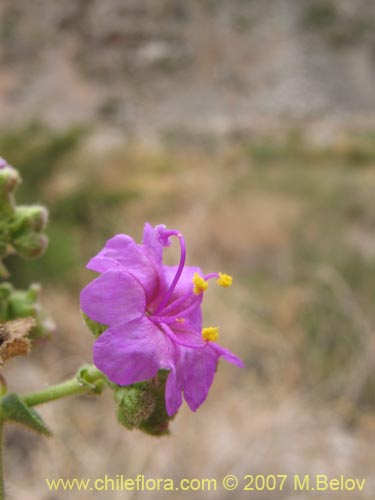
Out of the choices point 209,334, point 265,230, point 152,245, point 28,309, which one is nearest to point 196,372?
point 209,334

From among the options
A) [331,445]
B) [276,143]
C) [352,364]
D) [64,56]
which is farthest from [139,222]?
[64,56]

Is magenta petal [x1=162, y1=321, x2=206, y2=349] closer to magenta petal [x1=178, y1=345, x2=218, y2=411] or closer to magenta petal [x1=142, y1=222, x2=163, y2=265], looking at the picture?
magenta petal [x1=178, y1=345, x2=218, y2=411]

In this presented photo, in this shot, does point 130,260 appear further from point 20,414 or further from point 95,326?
point 20,414

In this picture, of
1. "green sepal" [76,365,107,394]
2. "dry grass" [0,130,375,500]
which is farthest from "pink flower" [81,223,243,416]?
"dry grass" [0,130,375,500]

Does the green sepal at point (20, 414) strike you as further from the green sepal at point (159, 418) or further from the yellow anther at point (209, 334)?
the yellow anther at point (209, 334)

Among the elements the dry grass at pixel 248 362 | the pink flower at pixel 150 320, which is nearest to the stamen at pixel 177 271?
the pink flower at pixel 150 320

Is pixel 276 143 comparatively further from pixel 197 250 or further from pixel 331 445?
pixel 331 445

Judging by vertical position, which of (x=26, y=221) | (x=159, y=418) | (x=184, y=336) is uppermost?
(x=26, y=221)
